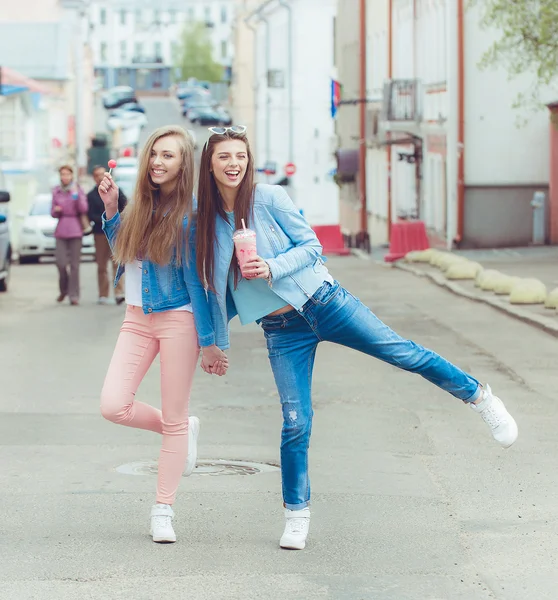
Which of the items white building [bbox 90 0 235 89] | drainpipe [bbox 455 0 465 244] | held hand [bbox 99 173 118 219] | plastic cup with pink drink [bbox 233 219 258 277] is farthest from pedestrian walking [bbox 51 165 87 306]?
white building [bbox 90 0 235 89]

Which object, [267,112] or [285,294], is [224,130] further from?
[267,112]

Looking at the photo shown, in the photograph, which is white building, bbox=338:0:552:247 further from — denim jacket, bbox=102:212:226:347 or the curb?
denim jacket, bbox=102:212:226:347

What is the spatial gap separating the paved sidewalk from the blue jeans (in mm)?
8871

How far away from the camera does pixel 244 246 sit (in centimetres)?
557

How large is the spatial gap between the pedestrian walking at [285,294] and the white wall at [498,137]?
2807 centimetres

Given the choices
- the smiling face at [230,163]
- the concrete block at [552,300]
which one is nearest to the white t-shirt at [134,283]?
the smiling face at [230,163]

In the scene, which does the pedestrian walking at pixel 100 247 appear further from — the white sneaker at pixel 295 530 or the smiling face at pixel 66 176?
the white sneaker at pixel 295 530

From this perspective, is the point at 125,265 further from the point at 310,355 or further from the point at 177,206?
the point at 310,355

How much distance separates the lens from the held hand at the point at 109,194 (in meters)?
6.07

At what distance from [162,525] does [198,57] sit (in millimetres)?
149698

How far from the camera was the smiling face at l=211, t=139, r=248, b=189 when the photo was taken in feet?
18.9

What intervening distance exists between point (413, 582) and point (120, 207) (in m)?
2.02

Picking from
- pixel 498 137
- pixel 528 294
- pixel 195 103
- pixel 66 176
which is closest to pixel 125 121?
pixel 195 103

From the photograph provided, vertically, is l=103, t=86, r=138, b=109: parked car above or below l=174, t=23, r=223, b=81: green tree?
below
